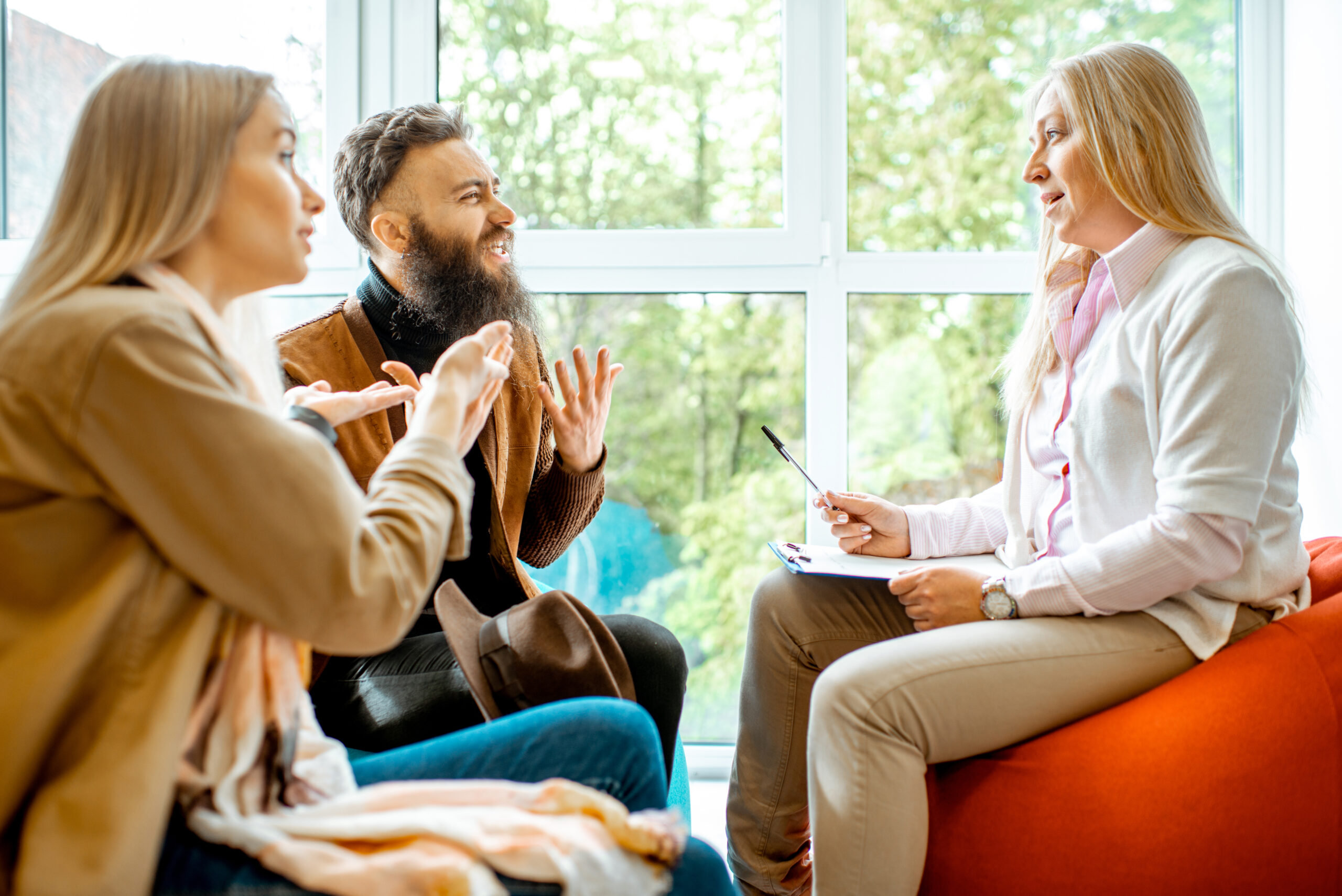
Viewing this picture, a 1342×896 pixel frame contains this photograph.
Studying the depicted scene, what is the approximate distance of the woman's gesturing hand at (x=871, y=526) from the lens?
167cm

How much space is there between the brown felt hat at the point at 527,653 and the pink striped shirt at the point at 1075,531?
632 mm

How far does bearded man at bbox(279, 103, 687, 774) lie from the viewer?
1.56 meters

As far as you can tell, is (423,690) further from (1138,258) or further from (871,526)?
(1138,258)

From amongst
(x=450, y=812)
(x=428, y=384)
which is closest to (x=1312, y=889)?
(x=450, y=812)

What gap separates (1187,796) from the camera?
1.14 m

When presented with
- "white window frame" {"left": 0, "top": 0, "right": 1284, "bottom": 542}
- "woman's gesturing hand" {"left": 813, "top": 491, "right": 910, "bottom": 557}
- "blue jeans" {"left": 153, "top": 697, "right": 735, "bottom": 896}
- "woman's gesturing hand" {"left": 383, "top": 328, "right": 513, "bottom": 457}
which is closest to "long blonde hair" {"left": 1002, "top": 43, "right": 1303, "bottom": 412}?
"woman's gesturing hand" {"left": 813, "top": 491, "right": 910, "bottom": 557}

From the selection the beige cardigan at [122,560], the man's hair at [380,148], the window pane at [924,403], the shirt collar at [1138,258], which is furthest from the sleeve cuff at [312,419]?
the window pane at [924,403]

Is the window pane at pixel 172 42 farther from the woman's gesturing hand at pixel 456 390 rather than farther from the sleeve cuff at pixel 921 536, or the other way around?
the sleeve cuff at pixel 921 536

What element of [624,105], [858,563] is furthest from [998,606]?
[624,105]

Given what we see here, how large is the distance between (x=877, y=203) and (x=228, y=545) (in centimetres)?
188

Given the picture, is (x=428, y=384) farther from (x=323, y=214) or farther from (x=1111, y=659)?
(x=323, y=214)

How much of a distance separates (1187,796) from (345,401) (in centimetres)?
123

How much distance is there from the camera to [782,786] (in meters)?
1.49

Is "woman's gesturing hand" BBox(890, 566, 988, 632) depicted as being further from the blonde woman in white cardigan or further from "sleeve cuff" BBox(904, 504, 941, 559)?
"sleeve cuff" BBox(904, 504, 941, 559)
